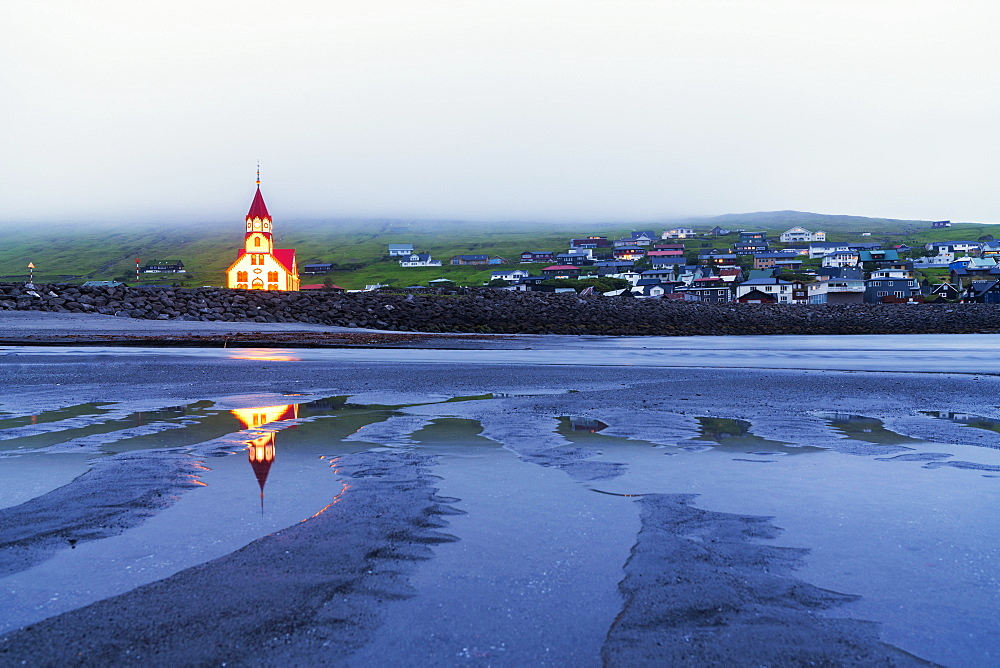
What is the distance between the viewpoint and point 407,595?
2.93m

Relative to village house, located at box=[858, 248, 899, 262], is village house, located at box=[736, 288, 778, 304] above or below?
below

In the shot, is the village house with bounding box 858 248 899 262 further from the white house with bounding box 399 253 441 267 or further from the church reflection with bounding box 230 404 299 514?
the church reflection with bounding box 230 404 299 514

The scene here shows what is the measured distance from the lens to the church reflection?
528 centimetres

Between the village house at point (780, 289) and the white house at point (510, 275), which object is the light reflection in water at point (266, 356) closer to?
the village house at point (780, 289)

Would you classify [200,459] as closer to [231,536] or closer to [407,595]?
[231,536]

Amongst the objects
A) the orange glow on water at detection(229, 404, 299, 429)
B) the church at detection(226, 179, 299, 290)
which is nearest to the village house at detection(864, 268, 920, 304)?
the church at detection(226, 179, 299, 290)

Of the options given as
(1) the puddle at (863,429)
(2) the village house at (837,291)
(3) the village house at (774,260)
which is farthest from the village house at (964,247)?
(1) the puddle at (863,429)

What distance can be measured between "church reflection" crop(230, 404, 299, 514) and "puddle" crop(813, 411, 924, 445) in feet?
17.5

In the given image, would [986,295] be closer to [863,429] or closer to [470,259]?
[863,429]

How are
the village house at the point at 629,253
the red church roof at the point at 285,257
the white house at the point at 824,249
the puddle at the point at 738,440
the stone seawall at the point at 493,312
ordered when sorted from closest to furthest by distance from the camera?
the puddle at the point at 738,440 → the stone seawall at the point at 493,312 → the red church roof at the point at 285,257 → the white house at the point at 824,249 → the village house at the point at 629,253

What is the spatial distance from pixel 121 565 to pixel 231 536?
0.56 metres

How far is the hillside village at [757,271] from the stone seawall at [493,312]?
72.3 ft

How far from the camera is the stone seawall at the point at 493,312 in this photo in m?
36.5

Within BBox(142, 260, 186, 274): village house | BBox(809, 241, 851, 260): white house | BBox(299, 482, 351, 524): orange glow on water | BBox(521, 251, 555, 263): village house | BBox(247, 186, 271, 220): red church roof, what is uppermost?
BBox(247, 186, 271, 220): red church roof
